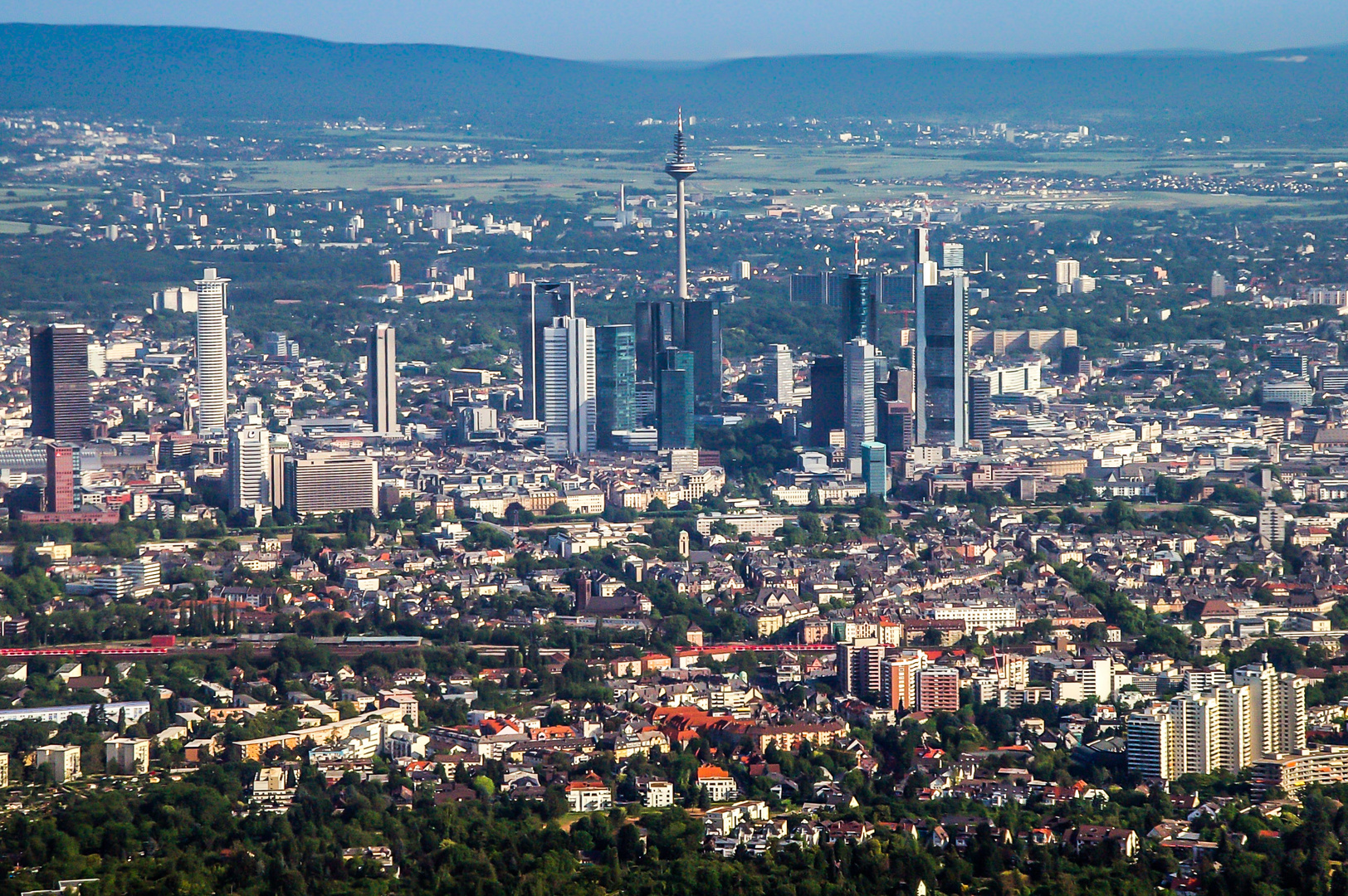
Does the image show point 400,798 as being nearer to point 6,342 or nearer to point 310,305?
point 6,342

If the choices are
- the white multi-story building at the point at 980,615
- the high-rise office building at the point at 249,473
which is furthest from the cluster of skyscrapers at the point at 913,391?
the white multi-story building at the point at 980,615

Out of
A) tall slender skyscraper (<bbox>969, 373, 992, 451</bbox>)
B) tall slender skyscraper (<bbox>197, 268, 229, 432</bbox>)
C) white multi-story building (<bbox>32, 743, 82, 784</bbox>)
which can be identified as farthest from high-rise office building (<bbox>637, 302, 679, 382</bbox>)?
white multi-story building (<bbox>32, 743, 82, 784</bbox>)

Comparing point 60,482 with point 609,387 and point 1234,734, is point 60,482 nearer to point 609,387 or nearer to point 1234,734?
point 609,387

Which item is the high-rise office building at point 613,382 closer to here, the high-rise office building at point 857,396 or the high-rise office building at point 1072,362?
the high-rise office building at point 857,396

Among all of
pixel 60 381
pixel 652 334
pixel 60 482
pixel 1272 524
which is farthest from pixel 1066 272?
pixel 60 482

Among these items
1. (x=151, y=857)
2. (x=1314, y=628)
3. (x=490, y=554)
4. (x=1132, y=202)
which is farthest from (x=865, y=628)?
(x=1132, y=202)
